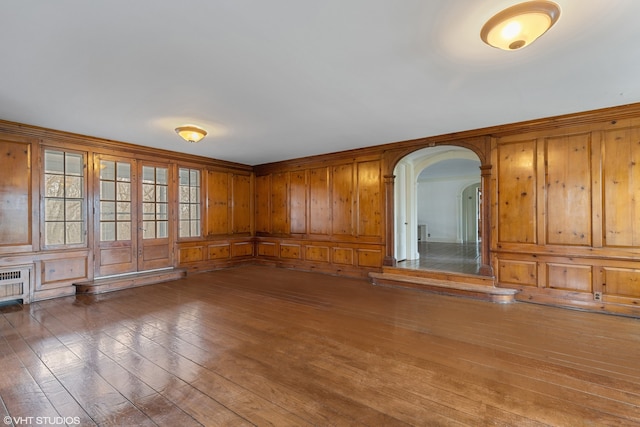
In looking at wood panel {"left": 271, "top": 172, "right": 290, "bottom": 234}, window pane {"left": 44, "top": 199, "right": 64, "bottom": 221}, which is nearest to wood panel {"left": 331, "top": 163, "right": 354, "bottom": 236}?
wood panel {"left": 271, "top": 172, "right": 290, "bottom": 234}

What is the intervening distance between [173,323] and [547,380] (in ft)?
12.2

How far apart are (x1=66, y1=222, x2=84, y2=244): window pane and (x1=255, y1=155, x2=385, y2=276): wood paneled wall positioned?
3.83m

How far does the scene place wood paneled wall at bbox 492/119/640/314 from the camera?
3.94m

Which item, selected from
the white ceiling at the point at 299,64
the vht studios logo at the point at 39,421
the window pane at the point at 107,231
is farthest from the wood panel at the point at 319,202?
the vht studios logo at the point at 39,421

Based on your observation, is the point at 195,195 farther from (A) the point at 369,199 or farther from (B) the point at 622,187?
(B) the point at 622,187

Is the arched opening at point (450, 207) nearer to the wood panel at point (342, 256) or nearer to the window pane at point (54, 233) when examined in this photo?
the wood panel at point (342, 256)

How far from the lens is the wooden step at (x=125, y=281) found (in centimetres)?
503

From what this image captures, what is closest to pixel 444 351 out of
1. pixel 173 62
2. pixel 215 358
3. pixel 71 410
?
pixel 215 358

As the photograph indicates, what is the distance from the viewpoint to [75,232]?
5.19m

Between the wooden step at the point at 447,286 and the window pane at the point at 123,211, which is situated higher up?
the window pane at the point at 123,211

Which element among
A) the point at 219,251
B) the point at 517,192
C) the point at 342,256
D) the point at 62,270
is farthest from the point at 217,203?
the point at 517,192

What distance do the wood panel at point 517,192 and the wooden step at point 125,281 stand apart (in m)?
6.06

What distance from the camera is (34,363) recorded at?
262cm

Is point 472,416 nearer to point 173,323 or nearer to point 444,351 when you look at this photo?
point 444,351
